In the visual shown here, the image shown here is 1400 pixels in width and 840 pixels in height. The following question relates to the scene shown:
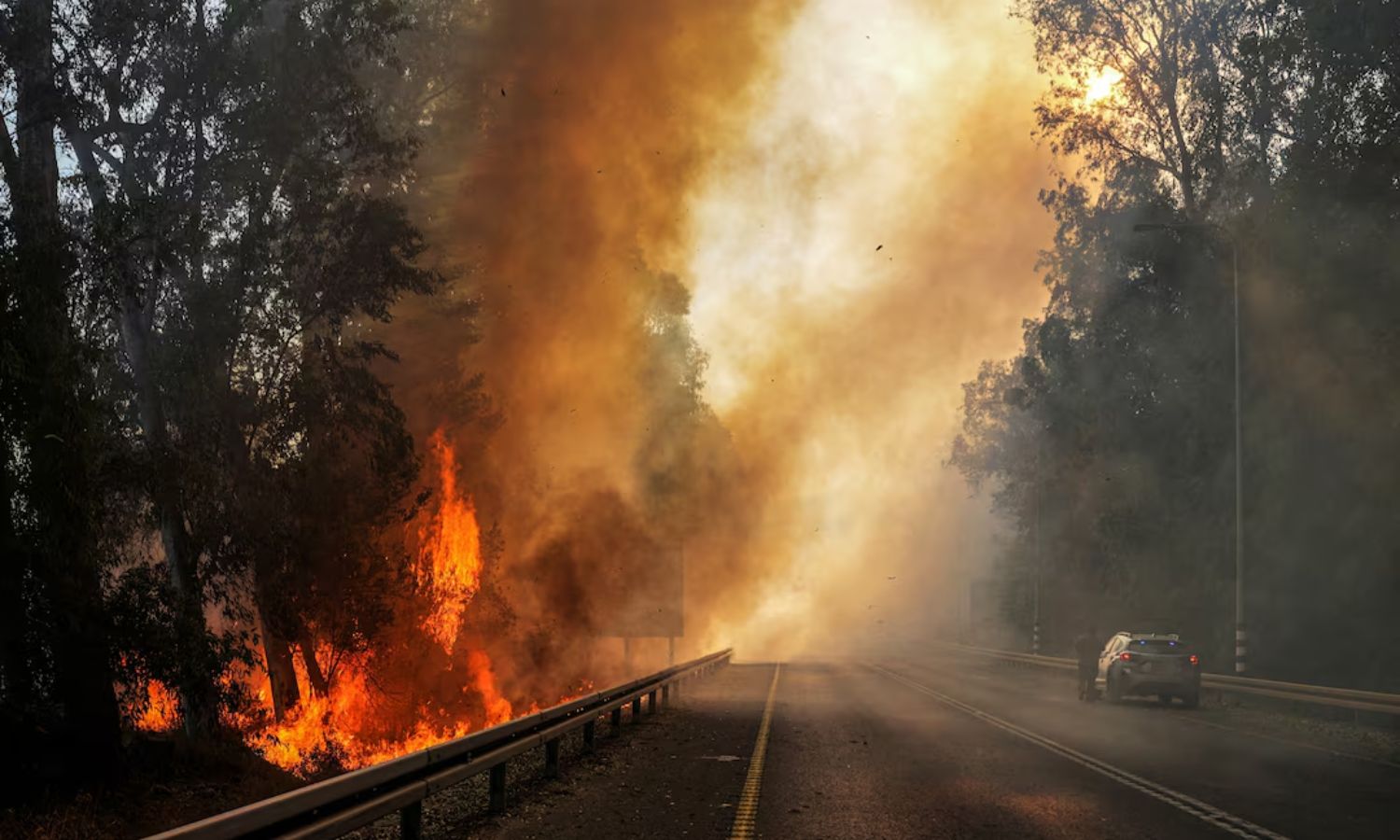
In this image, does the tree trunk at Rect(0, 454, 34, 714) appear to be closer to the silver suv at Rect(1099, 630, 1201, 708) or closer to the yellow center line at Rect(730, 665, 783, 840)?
the yellow center line at Rect(730, 665, 783, 840)

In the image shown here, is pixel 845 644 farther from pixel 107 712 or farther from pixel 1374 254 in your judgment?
pixel 107 712

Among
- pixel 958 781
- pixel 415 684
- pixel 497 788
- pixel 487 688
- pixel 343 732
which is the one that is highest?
pixel 497 788

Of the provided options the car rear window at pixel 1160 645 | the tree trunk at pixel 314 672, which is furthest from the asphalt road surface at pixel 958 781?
the tree trunk at pixel 314 672

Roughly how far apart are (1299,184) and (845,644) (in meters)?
83.2

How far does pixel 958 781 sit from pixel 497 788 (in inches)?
197

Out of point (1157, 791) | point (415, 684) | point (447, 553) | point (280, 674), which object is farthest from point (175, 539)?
point (1157, 791)

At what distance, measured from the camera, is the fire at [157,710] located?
18641 mm

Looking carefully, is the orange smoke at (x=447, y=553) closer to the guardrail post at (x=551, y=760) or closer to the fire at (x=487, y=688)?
the fire at (x=487, y=688)

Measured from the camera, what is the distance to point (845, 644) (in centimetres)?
11231

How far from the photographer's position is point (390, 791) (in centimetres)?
944

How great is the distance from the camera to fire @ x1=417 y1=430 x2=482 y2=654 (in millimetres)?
31312

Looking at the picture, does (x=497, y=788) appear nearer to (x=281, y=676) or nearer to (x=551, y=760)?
(x=551, y=760)

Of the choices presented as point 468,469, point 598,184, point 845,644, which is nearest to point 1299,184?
point 598,184

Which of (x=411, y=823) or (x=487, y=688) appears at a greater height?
(x=411, y=823)
